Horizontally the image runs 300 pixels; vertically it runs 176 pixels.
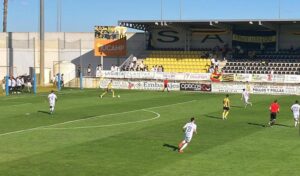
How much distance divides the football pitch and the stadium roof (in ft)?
78.1

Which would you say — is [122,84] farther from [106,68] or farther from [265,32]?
[265,32]

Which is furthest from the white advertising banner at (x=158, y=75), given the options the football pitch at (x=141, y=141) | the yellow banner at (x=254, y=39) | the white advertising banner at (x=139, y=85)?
the football pitch at (x=141, y=141)

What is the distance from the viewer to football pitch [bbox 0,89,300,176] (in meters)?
18.6

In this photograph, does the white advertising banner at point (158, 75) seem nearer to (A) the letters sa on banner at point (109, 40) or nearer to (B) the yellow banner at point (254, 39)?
(A) the letters sa on banner at point (109, 40)

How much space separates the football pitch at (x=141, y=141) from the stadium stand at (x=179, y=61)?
2476 centimetres

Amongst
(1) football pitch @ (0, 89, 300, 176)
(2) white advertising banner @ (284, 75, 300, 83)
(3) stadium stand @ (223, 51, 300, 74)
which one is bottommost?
(1) football pitch @ (0, 89, 300, 176)

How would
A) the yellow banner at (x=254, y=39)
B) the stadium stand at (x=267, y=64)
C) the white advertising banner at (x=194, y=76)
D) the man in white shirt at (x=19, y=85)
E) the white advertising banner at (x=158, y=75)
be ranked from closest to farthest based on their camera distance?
the man in white shirt at (x=19, y=85)
the white advertising banner at (x=194, y=76)
the white advertising banner at (x=158, y=75)
the stadium stand at (x=267, y=64)
the yellow banner at (x=254, y=39)

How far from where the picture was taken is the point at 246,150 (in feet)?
73.0

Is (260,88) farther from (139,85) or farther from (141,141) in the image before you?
(141,141)

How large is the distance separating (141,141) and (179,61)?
44447 mm

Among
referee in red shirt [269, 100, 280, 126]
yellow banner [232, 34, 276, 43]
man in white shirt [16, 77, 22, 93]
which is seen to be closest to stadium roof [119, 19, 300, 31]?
yellow banner [232, 34, 276, 43]

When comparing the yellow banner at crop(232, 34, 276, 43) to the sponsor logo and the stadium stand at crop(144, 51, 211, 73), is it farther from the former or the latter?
the sponsor logo

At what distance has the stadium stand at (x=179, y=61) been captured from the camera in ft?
218

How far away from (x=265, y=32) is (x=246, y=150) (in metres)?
47.4
